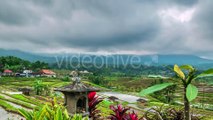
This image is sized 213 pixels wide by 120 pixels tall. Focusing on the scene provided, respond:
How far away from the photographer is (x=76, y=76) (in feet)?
34.0

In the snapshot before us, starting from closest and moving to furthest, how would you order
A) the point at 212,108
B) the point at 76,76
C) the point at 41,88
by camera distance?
the point at 76,76
the point at 41,88
the point at 212,108

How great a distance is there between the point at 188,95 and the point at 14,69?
102m

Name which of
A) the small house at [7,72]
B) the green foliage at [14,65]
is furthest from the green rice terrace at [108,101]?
the green foliage at [14,65]

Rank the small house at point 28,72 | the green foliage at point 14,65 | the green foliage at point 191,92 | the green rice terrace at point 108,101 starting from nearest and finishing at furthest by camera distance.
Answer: the green foliage at point 191,92 → the green rice terrace at point 108,101 → the green foliage at point 14,65 → the small house at point 28,72

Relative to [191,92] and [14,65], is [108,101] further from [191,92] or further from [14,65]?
[14,65]

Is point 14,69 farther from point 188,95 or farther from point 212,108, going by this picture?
point 188,95

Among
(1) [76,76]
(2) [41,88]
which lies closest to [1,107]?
(1) [76,76]

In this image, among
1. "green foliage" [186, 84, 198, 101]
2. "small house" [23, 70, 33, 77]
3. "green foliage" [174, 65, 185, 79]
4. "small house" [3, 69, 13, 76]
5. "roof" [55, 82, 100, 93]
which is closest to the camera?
"green foliage" [186, 84, 198, 101]

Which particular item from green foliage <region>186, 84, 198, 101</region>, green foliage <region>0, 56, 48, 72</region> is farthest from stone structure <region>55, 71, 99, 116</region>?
green foliage <region>0, 56, 48, 72</region>

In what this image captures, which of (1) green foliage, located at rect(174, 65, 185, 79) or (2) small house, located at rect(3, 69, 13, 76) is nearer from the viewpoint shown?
(1) green foliage, located at rect(174, 65, 185, 79)

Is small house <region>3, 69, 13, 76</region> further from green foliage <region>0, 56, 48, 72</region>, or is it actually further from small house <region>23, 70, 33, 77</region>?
small house <region>23, 70, 33, 77</region>

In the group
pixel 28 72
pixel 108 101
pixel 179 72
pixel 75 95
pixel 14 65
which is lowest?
pixel 108 101

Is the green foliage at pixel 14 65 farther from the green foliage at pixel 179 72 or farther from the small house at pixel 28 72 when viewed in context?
the green foliage at pixel 179 72

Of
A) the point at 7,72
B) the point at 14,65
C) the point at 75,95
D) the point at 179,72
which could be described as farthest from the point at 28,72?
the point at 179,72
